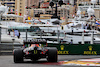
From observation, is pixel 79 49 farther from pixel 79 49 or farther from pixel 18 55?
pixel 18 55

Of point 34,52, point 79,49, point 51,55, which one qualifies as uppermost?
point 34,52

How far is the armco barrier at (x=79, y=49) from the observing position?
24422 mm

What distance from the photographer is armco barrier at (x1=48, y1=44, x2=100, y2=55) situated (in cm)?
2442

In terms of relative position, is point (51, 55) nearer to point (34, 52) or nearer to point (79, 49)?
point (34, 52)

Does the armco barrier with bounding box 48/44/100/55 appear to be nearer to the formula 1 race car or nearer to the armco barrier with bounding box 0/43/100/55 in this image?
the armco barrier with bounding box 0/43/100/55

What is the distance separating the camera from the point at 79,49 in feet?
80.6

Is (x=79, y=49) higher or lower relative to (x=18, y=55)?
lower

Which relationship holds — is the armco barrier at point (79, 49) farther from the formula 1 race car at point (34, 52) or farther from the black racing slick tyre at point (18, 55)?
the black racing slick tyre at point (18, 55)

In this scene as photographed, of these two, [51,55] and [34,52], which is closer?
[34,52]

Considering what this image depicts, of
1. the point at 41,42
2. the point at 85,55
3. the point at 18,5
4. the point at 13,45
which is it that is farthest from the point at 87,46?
the point at 18,5

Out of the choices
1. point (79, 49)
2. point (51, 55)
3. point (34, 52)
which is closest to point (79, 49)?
point (79, 49)

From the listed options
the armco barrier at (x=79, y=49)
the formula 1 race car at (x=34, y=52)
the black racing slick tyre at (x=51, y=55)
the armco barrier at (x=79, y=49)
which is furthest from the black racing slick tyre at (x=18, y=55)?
the armco barrier at (x=79, y=49)

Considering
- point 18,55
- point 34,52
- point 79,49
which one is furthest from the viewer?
point 79,49

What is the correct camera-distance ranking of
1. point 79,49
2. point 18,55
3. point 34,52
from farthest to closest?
point 79,49
point 18,55
point 34,52
